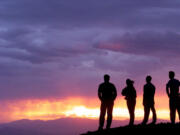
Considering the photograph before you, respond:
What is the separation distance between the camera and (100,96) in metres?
28.3

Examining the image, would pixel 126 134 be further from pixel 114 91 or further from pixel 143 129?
pixel 114 91

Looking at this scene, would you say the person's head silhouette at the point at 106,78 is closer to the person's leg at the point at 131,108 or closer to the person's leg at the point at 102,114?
the person's leg at the point at 102,114

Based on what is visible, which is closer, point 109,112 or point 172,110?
point 109,112

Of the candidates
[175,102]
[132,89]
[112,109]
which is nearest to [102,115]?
[112,109]

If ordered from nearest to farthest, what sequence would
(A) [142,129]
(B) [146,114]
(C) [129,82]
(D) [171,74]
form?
(A) [142,129] → (D) [171,74] → (C) [129,82] → (B) [146,114]

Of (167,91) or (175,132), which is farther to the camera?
(167,91)

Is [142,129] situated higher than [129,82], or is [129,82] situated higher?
[129,82]

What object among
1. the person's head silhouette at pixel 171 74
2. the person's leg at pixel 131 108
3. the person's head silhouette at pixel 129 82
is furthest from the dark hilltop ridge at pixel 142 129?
the person's head silhouette at pixel 171 74

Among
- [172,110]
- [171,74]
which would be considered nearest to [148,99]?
[172,110]

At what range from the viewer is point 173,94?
28656 millimetres

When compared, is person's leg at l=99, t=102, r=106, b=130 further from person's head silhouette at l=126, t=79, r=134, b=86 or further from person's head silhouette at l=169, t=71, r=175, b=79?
person's head silhouette at l=169, t=71, r=175, b=79

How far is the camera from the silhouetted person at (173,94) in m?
28.4

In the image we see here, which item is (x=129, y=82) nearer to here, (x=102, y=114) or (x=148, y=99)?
(x=148, y=99)

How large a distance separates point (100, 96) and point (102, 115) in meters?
1.17
